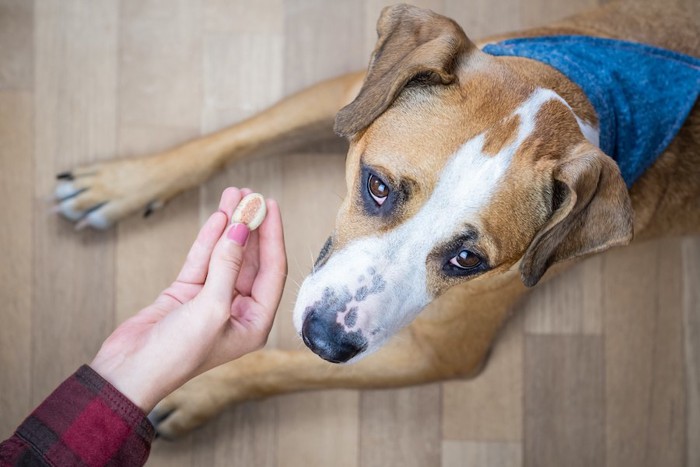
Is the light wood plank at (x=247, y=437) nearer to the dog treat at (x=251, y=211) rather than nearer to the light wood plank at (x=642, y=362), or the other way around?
the dog treat at (x=251, y=211)

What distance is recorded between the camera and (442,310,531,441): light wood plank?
3158mm

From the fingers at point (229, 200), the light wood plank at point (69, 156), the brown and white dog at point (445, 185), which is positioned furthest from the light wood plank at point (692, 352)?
the light wood plank at point (69, 156)

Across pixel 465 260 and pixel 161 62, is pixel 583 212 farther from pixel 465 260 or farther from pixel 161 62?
pixel 161 62

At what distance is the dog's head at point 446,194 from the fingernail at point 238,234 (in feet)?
0.90

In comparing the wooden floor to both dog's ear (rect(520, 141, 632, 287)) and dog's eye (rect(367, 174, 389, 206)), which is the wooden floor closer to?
dog's eye (rect(367, 174, 389, 206))

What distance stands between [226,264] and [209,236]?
0.68 feet

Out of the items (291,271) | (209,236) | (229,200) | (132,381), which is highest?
(229,200)

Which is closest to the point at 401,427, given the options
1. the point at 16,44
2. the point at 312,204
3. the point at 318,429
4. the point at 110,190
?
the point at 318,429

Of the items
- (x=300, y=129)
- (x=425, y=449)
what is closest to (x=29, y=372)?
(x=300, y=129)

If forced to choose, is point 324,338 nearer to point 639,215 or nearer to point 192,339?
point 192,339

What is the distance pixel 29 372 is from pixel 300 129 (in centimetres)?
156

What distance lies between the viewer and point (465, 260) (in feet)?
6.63

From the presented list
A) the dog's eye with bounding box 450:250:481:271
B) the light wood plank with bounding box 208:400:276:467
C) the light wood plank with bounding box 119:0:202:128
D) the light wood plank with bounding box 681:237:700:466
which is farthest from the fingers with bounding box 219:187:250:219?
the light wood plank with bounding box 681:237:700:466

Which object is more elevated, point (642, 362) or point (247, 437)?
point (642, 362)
